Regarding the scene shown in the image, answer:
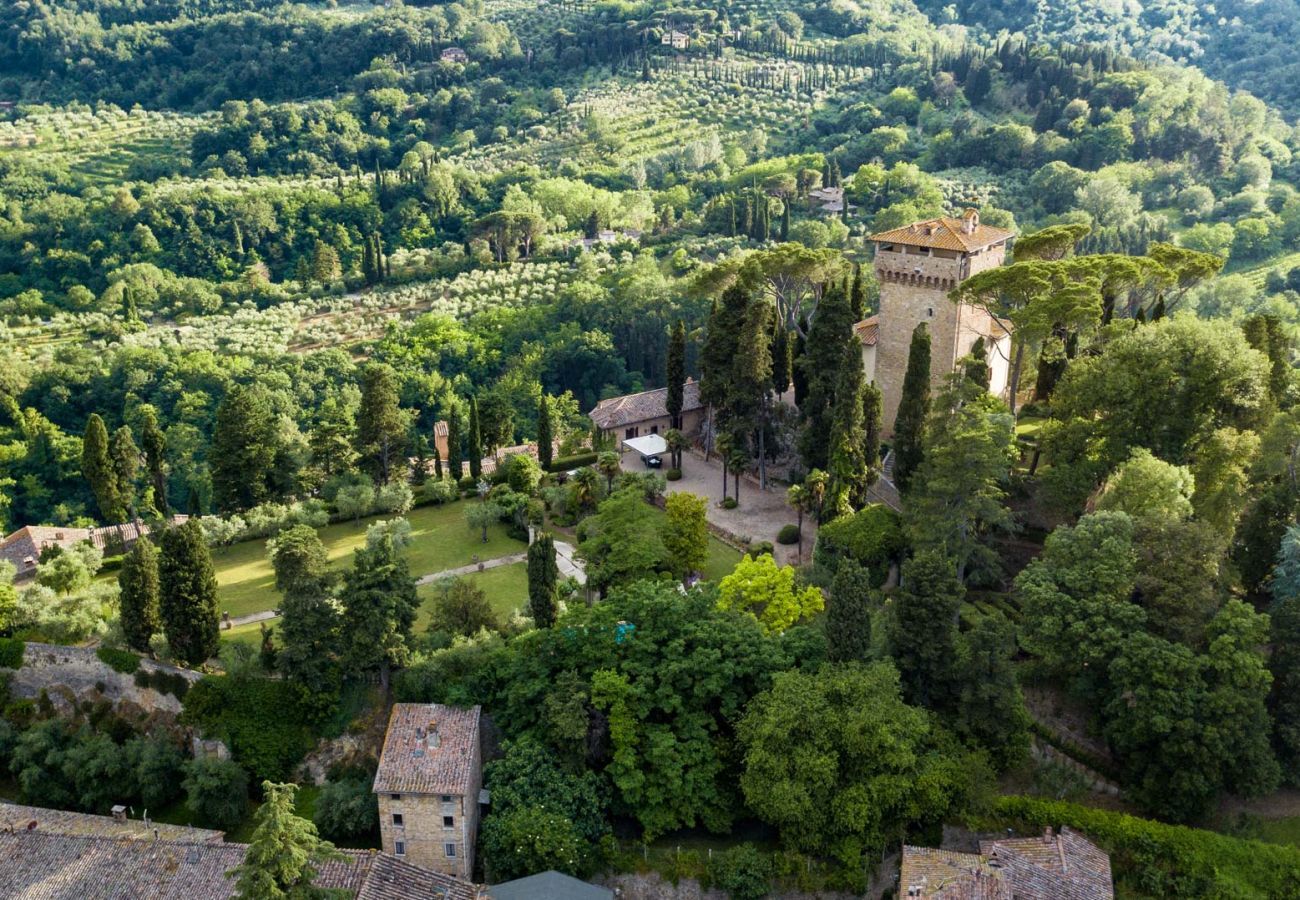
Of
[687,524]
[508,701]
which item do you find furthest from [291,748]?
[687,524]

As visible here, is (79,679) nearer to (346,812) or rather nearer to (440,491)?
(346,812)

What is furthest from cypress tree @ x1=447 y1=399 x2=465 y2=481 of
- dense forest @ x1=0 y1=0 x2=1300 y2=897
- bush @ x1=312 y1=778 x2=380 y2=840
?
bush @ x1=312 y1=778 x2=380 y2=840

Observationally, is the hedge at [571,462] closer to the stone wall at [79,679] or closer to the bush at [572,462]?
the bush at [572,462]

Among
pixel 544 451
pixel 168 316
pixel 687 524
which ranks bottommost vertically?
pixel 168 316

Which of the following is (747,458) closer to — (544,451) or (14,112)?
(544,451)

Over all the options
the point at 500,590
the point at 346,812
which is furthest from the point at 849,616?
the point at 346,812

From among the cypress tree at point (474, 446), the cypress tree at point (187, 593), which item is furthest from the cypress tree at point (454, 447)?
the cypress tree at point (187, 593)
